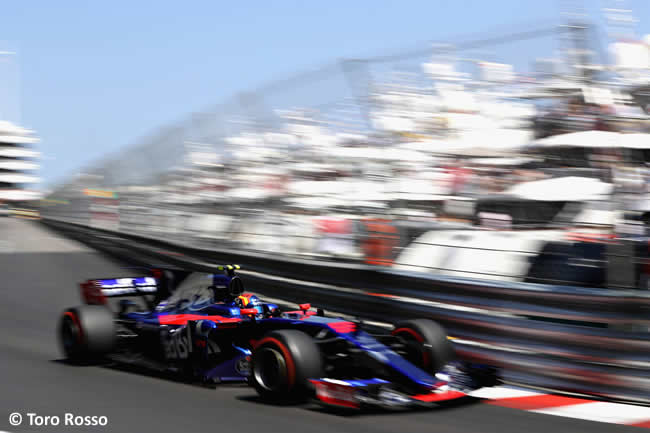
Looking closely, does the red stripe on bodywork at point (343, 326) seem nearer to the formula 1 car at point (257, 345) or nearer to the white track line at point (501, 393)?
the formula 1 car at point (257, 345)

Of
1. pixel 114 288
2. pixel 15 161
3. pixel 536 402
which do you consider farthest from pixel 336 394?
pixel 15 161

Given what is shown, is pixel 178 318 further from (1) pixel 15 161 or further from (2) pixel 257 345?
(1) pixel 15 161

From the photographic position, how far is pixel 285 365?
5043mm

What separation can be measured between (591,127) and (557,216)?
75 centimetres

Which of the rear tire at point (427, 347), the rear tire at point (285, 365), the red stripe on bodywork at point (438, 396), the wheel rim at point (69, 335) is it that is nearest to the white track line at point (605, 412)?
the red stripe on bodywork at point (438, 396)

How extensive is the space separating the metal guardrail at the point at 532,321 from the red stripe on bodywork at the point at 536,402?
86 mm

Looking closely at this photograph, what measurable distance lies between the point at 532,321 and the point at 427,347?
2.66ft

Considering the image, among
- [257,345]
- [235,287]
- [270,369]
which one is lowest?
[270,369]

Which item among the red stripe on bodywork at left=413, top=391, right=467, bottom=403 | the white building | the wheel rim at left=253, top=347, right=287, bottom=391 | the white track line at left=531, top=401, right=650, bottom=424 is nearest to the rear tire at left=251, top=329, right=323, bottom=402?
the wheel rim at left=253, top=347, right=287, bottom=391

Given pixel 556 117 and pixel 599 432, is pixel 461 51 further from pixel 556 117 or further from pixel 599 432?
pixel 599 432

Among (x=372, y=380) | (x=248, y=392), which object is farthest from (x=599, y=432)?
(x=248, y=392)

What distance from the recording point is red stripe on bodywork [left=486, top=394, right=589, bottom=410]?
17.5 feet

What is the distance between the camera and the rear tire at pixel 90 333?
252 inches

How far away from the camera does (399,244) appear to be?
7457 millimetres
